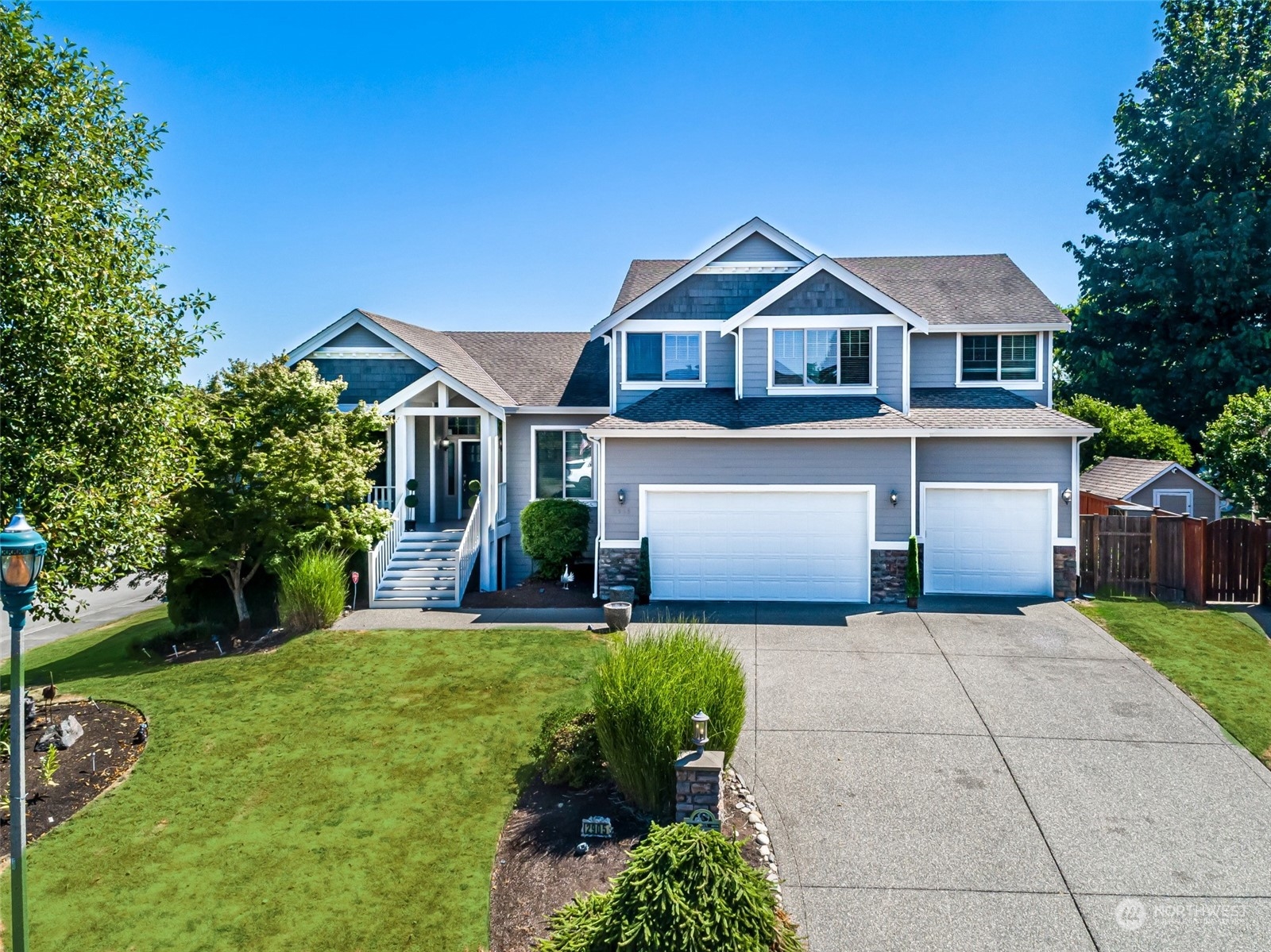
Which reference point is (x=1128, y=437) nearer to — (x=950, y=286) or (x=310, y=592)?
(x=950, y=286)

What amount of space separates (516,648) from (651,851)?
25.6 feet

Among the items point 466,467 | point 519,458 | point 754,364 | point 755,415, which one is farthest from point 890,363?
point 466,467

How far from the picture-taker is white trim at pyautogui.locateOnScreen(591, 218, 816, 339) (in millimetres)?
17688

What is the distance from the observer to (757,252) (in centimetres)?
1798

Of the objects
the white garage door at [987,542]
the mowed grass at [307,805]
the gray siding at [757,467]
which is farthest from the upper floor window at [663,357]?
the mowed grass at [307,805]

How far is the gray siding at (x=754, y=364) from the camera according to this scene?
1688 centimetres

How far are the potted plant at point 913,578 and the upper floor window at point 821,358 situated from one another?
12.8 feet

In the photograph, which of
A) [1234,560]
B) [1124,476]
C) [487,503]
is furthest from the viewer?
[1124,476]

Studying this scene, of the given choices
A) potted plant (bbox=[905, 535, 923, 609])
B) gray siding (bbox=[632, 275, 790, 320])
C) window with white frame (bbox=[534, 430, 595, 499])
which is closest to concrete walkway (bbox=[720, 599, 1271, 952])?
potted plant (bbox=[905, 535, 923, 609])

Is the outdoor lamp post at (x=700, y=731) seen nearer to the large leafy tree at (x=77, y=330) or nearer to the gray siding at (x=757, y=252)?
the large leafy tree at (x=77, y=330)

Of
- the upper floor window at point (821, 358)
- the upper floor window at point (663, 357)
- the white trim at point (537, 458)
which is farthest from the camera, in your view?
the white trim at point (537, 458)

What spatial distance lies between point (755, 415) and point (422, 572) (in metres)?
8.02

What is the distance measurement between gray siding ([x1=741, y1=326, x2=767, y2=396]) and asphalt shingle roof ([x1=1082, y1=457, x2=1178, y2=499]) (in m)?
A: 11.6

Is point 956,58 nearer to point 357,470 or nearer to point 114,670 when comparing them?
point 357,470
